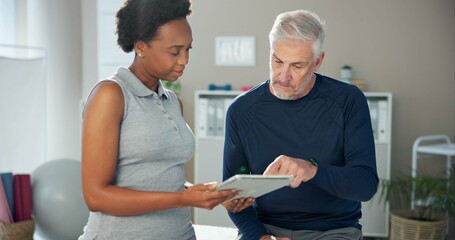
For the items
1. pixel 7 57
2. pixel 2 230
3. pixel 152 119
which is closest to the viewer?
pixel 152 119

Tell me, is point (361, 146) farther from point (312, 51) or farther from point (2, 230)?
point (2, 230)

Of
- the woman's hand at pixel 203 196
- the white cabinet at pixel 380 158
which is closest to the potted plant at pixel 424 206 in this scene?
the white cabinet at pixel 380 158

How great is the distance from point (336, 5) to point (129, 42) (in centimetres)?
299

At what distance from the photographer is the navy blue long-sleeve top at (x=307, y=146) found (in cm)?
175

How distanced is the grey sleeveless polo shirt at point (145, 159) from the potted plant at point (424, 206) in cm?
237

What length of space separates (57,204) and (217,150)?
49.4 inches

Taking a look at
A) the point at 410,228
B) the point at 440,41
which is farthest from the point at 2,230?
the point at 440,41

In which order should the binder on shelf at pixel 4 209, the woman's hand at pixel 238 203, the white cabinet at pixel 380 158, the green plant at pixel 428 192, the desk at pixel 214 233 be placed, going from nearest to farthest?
the woman's hand at pixel 238 203, the desk at pixel 214 233, the binder on shelf at pixel 4 209, the green plant at pixel 428 192, the white cabinet at pixel 380 158

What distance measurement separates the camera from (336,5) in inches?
165

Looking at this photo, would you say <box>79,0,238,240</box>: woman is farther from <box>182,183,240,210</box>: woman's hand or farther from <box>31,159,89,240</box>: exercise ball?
<box>31,159,89,240</box>: exercise ball

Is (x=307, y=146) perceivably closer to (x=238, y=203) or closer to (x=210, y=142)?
(x=238, y=203)

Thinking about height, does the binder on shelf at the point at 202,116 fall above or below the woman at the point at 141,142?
below

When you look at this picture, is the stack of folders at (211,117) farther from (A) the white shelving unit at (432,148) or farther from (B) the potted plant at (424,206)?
(A) the white shelving unit at (432,148)

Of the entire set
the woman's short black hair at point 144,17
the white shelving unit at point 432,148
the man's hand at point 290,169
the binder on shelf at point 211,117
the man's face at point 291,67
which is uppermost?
the woman's short black hair at point 144,17
